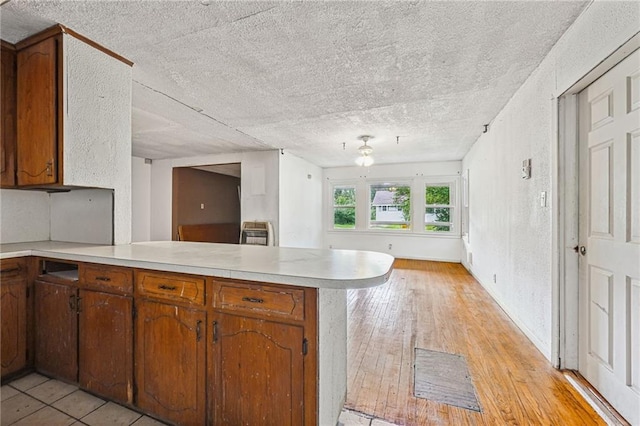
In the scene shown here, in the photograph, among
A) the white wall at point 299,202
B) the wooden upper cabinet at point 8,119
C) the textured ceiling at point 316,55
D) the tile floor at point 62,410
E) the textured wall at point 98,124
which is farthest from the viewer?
the white wall at point 299,202

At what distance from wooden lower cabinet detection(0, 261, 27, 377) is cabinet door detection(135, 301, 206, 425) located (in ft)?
3.61

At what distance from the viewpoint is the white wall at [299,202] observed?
5508 millimetres

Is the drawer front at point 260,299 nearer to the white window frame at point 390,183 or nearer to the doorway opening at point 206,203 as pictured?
the doorway opening at point 206,203

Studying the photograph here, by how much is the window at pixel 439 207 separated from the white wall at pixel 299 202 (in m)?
2.75

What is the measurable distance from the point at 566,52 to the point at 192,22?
2.50 metres

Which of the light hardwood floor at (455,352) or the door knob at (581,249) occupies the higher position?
the door knob at (581,249)

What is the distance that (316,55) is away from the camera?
2.13 meters

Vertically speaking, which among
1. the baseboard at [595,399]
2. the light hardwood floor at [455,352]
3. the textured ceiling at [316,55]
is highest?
the textured ceiling at [316,55]

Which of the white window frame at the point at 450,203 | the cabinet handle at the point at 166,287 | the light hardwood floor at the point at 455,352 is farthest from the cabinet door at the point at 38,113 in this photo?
the white window frame at the point at 450,203

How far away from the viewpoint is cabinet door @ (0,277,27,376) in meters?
1.82

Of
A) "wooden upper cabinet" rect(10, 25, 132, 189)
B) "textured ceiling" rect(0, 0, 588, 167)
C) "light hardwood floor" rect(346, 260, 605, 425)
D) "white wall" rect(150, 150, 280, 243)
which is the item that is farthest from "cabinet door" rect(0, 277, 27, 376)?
"white wall" rect(150, 150, 280, 243)

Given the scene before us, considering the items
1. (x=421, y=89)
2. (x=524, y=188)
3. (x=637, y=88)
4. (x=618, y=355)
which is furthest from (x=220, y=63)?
(x=618, y=355)

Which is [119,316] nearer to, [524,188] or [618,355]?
[618,355]

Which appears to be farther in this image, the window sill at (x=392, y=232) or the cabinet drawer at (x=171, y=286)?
the window sill at (x=392, y=232)
